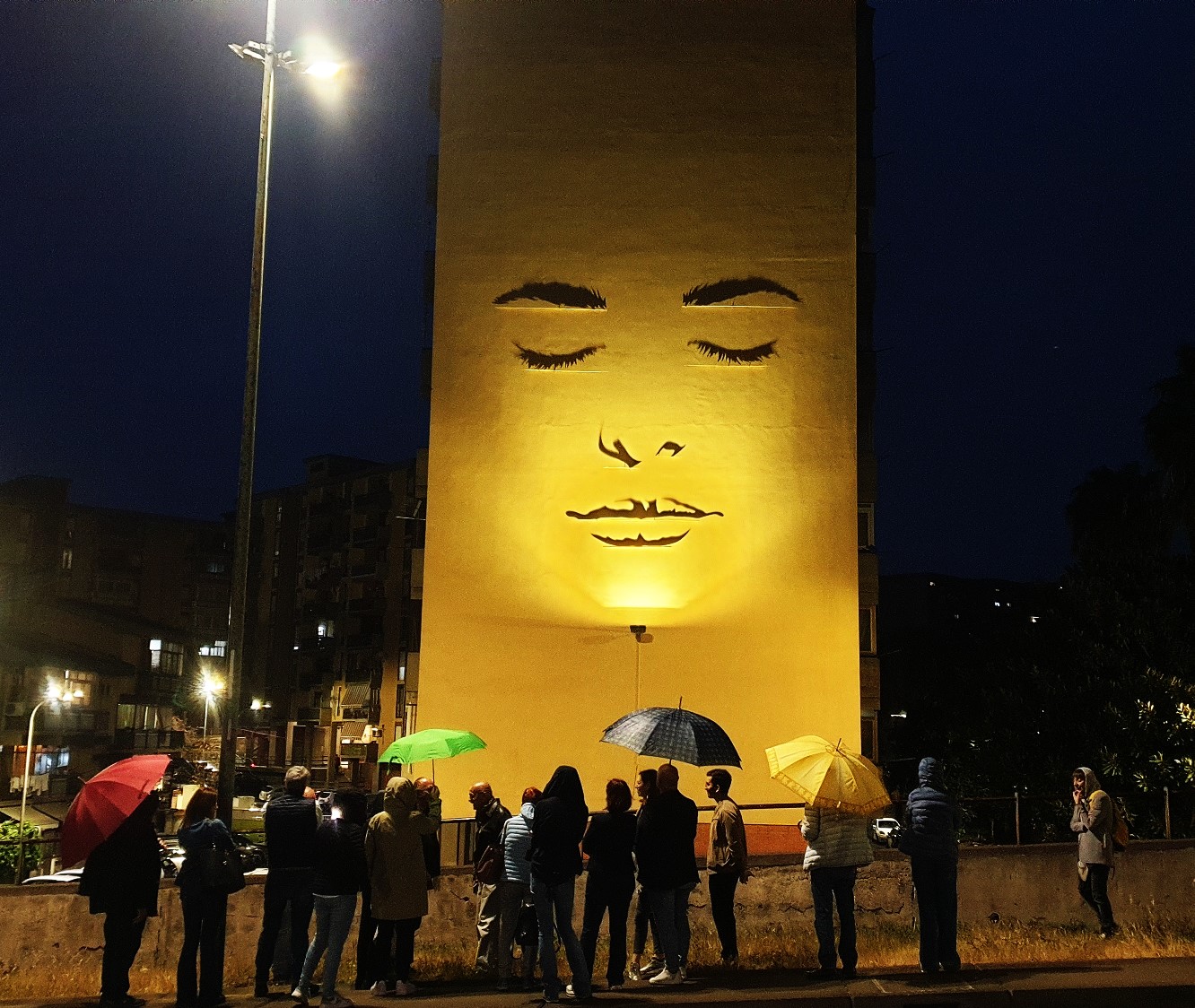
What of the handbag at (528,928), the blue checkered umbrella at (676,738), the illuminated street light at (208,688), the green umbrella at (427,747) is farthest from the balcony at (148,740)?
the handbag at (528,928)

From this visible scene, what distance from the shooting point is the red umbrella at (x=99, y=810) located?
9.45 meters

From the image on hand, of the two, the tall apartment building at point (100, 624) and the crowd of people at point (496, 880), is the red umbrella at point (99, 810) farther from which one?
the tall apartment building at point (100, 624)

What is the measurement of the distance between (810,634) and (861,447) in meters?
2.87

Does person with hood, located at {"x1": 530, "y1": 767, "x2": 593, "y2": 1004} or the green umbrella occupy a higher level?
the green umbrella

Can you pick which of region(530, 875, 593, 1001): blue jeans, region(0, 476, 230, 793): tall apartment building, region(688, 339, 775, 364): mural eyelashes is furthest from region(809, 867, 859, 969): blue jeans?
region(0, 476, 230, 793): tall apartment building

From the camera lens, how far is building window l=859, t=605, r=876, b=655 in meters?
19.1

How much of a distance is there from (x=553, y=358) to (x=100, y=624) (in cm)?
4988

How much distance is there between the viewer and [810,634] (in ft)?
60.0

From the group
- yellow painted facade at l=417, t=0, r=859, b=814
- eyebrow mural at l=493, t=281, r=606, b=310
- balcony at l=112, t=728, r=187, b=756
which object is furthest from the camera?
balcony at l=112, t=728, r=187, b=756

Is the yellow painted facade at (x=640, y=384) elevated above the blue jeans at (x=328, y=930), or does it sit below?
above

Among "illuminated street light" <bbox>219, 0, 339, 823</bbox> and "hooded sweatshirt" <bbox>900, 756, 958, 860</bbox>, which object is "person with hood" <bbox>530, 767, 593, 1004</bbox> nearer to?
"hooded sweatshirt" <bbox>900, 756, 958, 860</bbox>

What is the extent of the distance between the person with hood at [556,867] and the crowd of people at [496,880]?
1cm

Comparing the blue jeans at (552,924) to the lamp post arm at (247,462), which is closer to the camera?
the blue jeans at (552,924)

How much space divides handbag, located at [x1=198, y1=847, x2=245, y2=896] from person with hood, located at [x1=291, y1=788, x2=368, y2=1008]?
61 cm
